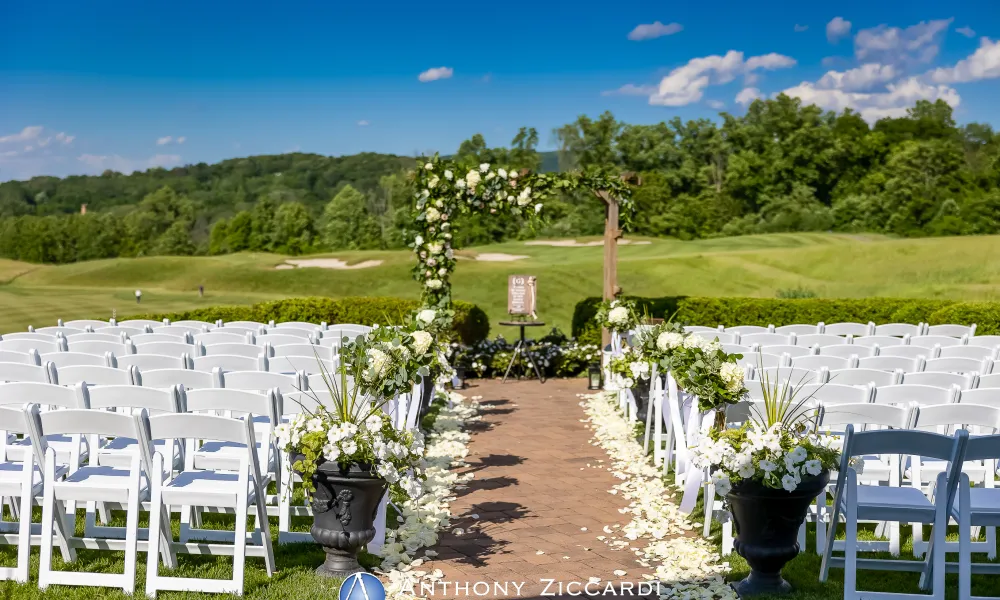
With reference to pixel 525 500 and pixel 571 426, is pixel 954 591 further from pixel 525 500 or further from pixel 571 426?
pixel 571 426

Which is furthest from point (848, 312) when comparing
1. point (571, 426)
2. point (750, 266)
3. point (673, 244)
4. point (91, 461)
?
point (673, 244)

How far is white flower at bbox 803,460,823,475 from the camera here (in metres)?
4.21

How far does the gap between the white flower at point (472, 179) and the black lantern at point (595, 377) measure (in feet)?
9.30

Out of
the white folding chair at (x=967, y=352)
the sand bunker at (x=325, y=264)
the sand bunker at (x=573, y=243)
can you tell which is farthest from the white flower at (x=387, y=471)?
the sand bunker at (x=573, y=243)

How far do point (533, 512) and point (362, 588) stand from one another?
3727mm

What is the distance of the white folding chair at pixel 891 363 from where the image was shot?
25.0 feet

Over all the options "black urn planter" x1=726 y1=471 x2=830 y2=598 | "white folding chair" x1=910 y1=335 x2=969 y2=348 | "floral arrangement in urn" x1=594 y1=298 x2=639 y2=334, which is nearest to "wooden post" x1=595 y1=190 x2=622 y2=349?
"floral arrangement in urn" x1=594 y1=298 x2=639 y2=334

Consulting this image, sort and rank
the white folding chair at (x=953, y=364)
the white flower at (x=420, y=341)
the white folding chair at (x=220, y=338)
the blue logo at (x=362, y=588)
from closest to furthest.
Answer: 1. the blue logo at (x=362, y=588)
2. the white flower at (x=420, y=341)
3. the white folding chair at (x=953, y=364)
4. the white folding chair at (x=220, y=338)

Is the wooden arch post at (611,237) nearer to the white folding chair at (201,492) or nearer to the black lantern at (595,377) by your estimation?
Answer: the black lantern at (595,377)

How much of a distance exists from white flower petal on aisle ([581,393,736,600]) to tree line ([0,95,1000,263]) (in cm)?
3299

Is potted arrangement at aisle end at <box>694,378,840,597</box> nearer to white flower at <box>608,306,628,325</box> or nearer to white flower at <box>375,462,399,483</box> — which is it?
white flower at <box>375,462,399,483</box>

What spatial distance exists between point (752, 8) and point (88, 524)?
66245 millimetres

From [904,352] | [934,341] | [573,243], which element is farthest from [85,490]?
[573,243]

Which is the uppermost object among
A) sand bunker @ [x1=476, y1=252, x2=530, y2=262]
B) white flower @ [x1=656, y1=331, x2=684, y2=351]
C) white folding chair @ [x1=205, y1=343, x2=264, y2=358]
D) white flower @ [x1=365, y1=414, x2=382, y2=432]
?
sand bunker @ [x1=476, y1=252, x2=530, y2=262]
